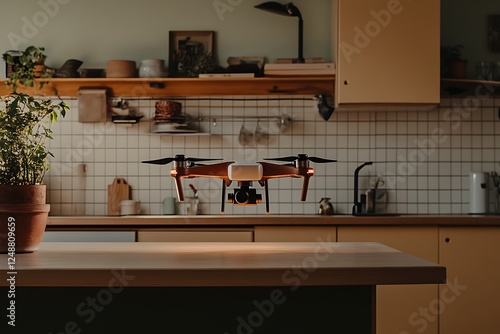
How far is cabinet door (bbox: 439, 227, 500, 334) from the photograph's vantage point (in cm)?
412

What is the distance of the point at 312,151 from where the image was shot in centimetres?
484

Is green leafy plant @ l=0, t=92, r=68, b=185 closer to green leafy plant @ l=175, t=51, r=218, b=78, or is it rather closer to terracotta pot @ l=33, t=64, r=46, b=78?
green leafy plant @ l=175, t=51, r=218, b=78

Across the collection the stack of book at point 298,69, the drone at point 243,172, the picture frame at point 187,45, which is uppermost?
the picture frame at point 187,45

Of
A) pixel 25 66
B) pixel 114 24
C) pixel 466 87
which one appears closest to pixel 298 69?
pixel 466 87

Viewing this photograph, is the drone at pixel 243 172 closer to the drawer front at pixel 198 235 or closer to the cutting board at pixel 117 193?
the drawer front at pixel 198 235

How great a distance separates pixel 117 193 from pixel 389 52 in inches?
80.6

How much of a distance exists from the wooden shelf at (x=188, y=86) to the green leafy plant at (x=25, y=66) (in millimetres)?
90

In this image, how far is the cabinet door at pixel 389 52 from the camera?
4387mm

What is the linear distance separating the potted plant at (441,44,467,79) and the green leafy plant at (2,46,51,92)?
2639 millimetres

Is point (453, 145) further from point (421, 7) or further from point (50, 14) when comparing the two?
point (50, 14)

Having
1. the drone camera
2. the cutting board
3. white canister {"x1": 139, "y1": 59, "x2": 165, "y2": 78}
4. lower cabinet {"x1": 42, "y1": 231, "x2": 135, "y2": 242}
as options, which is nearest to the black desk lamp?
white canister {"x1": 139, "y1": 59, "x2": 165, "y2": 78}

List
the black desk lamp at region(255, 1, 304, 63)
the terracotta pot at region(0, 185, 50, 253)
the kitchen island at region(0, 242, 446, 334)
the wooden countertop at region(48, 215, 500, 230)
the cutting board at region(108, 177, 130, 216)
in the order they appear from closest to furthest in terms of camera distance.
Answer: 1. the kitchen island at region(0, 242, 446, 334)
2. the terracotta pot at region(0, 185, 50, 253)
3. the wooden countertop at region(48, 215, 500, 230)
4. the black desk lamp at region(255, 1, 304, 63)
5. the cutting board at region(108, 177, 130, 216)

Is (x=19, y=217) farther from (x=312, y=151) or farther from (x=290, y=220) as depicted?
(x=312, y=151)

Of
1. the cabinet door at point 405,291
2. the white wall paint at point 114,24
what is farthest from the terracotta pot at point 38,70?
the cabinet door at point 405,291
